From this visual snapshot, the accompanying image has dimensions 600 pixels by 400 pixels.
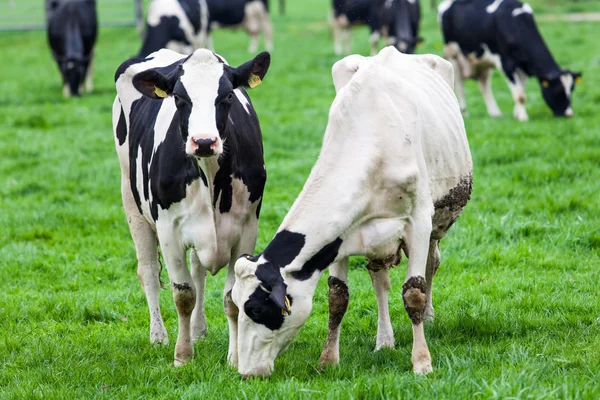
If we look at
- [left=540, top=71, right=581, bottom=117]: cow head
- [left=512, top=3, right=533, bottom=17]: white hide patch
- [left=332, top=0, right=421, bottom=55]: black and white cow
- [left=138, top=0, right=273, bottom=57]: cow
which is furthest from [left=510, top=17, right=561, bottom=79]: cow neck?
[left=138, top=0, right=273, bottom=57]: cow

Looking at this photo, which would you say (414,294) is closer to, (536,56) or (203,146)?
(203,146)

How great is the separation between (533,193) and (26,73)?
46.8ft

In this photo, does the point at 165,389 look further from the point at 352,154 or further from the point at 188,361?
the point at 352,154

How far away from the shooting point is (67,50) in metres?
17.7

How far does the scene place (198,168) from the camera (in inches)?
197

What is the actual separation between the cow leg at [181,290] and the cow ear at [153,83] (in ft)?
2.67

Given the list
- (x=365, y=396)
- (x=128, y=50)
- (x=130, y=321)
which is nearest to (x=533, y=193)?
(x=130, y=321)

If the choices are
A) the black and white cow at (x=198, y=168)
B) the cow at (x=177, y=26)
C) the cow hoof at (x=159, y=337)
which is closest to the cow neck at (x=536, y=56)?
the cow at (x=177, y=26)

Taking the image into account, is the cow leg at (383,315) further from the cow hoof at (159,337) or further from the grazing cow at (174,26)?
the grazing cow at (174,26)

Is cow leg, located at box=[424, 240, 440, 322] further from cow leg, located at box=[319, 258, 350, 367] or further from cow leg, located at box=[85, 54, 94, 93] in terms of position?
cow leg, located at box=[85, 54, 94, 93]

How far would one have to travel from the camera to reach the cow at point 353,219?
454 centimetres

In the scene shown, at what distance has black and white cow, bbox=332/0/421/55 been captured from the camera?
747 inches

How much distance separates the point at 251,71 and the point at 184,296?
1424mm

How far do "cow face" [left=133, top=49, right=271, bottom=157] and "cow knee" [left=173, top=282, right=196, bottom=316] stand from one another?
3.27 ft
